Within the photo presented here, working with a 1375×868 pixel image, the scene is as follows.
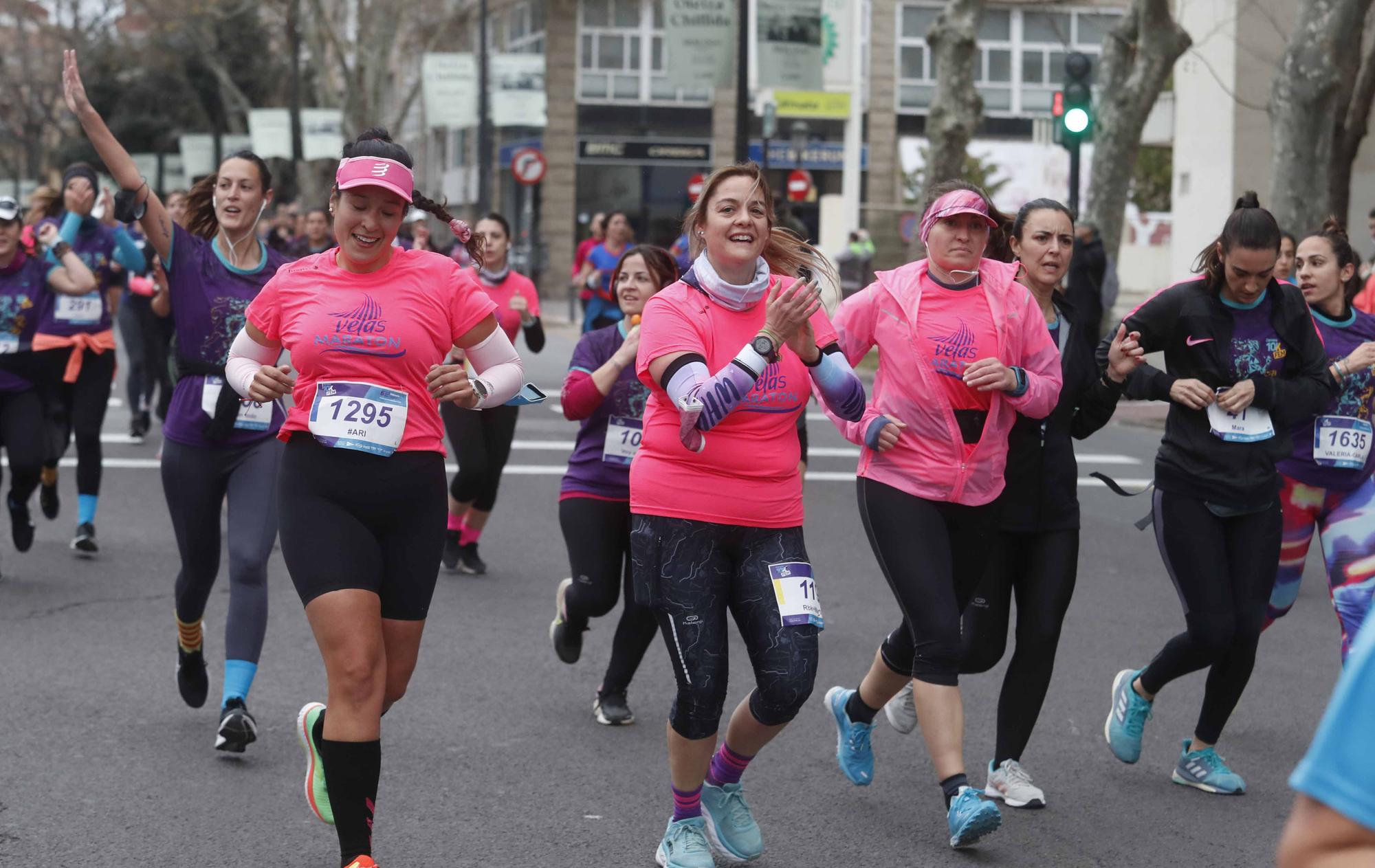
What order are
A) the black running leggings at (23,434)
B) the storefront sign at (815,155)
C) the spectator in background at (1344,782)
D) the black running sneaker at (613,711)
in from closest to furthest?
the spectator in background at (1344,782) → the black running sneaker at (613,711) → the black running leggings at (23,434) → the storefront sign at (815,155)

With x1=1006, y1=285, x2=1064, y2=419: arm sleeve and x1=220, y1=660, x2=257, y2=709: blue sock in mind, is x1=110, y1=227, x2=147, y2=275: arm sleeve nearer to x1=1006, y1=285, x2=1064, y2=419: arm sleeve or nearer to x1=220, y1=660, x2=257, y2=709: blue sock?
x1=220, y1=660, x2=257, y2=709: blue sock

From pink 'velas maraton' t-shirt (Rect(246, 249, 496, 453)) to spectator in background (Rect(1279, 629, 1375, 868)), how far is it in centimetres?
314

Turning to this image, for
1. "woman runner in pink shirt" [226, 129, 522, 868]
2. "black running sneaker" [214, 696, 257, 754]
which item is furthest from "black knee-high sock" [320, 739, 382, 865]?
"black running sneaker" [214, 696, 257, 754]

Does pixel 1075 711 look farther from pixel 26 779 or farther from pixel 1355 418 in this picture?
pixel 26 779

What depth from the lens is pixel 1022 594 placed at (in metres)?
5.52

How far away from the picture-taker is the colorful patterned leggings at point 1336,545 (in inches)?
232

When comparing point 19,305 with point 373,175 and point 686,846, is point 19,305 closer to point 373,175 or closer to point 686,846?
point 373,175

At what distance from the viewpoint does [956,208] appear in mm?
5203

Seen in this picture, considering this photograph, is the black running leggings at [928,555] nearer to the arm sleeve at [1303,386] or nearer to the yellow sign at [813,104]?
the arm sleeve at [1303,386]

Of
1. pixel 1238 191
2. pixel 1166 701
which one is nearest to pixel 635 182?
pixel 1238 191

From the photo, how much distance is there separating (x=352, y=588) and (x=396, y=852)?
1.00 m

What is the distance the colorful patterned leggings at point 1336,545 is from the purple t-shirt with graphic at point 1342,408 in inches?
1.4

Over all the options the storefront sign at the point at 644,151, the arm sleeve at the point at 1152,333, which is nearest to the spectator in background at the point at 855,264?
the storefront sign at the point at 644,151

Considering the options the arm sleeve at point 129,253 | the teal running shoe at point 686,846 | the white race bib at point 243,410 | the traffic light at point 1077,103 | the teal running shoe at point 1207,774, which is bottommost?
the teal running shoe at point 1207,774
